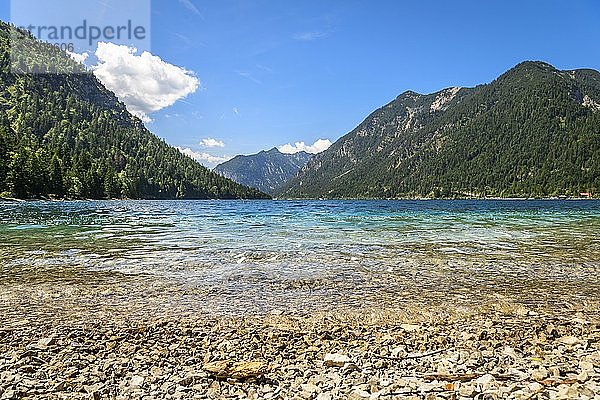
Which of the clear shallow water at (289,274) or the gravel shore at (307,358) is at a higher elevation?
the gravel shore at (307,358)

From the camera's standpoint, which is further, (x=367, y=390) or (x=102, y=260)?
(x=102, y=260)

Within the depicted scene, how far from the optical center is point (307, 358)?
6750mm

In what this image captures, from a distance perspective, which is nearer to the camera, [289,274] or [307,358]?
[307,358]

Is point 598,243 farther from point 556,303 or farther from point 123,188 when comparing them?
point 123,188

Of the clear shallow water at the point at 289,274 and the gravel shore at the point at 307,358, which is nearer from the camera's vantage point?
the gravel shore at the point at 307,358

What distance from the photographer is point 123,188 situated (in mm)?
182750

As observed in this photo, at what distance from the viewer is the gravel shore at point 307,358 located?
5.63 metres

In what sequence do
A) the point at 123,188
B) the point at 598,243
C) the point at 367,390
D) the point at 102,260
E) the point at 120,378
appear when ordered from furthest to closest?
the point at 123,188 → the point at 598,243 → the point at 102,260 → the point at 120,378 → the point at 367,390

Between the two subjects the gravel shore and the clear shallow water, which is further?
the clear shallow water

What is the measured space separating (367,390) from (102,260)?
15321 mm

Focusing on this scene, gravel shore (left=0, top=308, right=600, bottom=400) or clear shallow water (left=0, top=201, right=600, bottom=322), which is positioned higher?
gravel shore (left=0, top=308, right=600, bottom=400)

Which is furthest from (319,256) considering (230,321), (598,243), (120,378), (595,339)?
(598,243)

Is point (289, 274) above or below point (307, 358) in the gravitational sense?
below

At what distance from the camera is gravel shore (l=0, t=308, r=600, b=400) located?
222 inches
